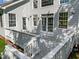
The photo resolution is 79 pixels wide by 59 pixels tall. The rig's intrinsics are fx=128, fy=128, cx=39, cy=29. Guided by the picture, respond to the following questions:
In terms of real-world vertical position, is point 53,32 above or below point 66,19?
below

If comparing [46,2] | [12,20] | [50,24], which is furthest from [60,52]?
[12,20]

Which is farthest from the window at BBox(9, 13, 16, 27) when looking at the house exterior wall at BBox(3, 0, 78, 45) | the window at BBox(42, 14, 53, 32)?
the window at BBox(42, 14, 53, 32)

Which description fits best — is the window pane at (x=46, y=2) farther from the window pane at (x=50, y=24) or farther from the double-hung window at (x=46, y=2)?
the window pane at (x=50, y=24)

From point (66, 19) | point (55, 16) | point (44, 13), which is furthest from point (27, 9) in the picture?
point (66, 19)

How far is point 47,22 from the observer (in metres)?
16.0

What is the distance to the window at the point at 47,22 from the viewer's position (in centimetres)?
1544

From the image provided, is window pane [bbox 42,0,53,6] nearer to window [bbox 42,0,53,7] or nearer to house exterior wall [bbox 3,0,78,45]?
window [bbox 42,0,53,7]

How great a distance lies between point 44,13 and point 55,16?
7.94 feet

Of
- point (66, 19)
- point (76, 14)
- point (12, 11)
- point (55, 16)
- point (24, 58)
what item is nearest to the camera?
point (24, 58)

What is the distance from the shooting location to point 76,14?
12.3 m

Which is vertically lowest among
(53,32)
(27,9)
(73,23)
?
(53,32)

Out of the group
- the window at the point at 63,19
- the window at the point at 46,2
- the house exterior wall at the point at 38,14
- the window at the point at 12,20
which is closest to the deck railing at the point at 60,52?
the house exterior wall at the point at 38,14

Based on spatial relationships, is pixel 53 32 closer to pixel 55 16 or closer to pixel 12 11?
pixel 55 16

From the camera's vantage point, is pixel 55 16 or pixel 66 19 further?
pixel 55 16
